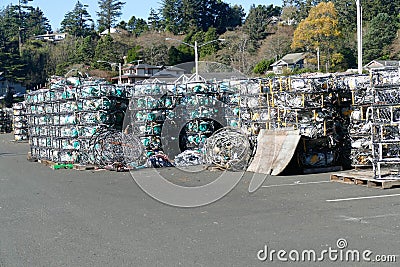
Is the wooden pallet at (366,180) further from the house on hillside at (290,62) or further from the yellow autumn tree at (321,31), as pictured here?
the house on hillside at (290,62)

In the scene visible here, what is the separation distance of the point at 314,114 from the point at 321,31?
48.9m

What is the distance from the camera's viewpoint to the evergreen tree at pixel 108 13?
101125 millimetres

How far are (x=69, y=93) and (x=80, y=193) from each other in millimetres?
7248

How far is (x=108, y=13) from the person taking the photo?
101750 mm

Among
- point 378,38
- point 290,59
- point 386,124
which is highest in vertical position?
point 378,38

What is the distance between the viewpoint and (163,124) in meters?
19.6

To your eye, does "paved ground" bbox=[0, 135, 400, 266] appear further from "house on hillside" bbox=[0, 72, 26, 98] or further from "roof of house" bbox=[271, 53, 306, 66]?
"house on hillside" bbox=[0, 72, 26, 98]

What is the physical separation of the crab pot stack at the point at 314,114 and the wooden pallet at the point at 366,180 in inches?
77.9

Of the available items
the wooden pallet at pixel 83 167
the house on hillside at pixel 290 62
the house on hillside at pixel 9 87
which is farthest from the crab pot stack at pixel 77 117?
the house on hillside at pixel 9 87

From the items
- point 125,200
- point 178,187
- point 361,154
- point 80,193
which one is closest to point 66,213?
point 125,200

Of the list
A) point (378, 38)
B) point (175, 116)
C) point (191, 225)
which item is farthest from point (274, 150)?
point (378, 38)

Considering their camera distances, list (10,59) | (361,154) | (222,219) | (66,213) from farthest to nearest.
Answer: (10,59)
(361,154)
(66,213)
(222,219)

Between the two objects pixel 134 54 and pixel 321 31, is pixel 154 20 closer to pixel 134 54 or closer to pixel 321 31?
pixel 134 54

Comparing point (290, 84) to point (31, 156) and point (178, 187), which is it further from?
point (31, 156)
